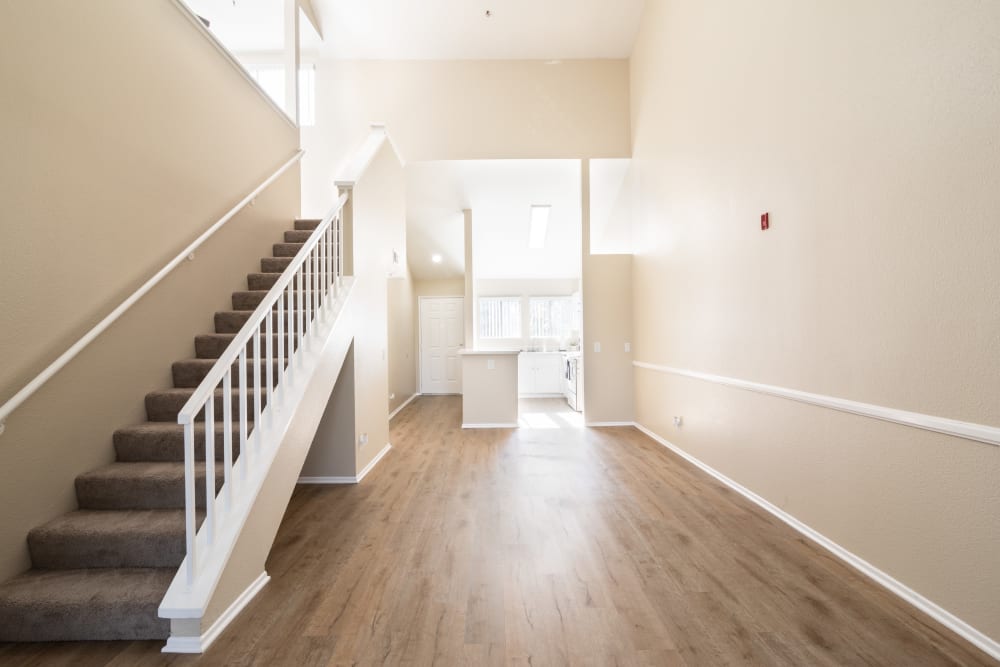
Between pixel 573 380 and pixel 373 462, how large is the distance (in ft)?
14.0

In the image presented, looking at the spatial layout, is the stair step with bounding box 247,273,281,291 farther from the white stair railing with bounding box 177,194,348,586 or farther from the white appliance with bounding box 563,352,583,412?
the white appliance with bounding box 563,352,583,412

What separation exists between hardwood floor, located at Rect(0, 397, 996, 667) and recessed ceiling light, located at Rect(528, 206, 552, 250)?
5.10m

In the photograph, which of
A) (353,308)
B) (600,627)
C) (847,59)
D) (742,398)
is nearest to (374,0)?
(353,308)

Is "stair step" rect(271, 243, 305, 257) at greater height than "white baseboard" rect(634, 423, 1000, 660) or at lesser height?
greater

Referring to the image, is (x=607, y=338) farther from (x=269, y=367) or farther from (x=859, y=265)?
(x=269, y=367)

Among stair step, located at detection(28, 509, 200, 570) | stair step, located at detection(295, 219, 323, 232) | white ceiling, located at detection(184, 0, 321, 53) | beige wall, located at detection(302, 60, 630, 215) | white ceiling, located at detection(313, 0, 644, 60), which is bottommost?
stair step, located at detection(28, 509, 200, 570)

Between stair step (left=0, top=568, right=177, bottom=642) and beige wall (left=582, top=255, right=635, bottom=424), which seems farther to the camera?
beige wall (left=582, top=255, right=635, bottom=424)

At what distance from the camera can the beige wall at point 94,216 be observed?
210cm

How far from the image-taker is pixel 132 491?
7.69 ft

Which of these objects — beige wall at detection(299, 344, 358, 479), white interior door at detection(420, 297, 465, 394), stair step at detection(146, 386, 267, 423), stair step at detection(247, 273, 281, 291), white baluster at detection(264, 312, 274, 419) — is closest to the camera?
white baluster at detection(264, 312, 274, 419)

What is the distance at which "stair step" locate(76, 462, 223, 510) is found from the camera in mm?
2338

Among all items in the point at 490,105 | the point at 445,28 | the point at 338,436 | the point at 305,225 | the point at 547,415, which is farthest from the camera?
the point at 547,415

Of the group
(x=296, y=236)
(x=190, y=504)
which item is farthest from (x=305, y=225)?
(x=190, y=504)

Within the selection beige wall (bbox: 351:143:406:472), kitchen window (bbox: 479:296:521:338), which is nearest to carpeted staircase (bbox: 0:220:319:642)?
beige wall (bbox: 351:143:406:472)
